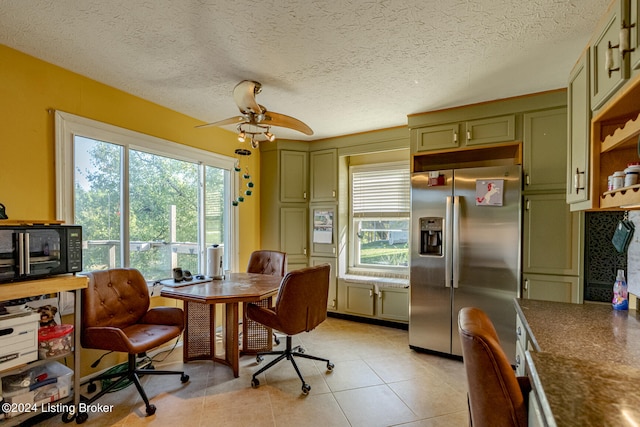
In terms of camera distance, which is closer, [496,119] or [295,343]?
[496,119]

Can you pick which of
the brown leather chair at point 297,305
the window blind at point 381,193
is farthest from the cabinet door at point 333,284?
the brown leather chair at point 297,305

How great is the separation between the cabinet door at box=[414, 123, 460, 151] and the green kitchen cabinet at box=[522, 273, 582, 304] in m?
1.43

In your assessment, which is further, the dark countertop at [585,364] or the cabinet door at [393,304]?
the cabinet door at [393,304]

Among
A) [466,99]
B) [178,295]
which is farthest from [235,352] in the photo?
[466,99]

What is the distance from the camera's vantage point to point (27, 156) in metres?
2.09

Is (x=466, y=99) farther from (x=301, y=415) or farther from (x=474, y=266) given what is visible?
(x=301, y=415)

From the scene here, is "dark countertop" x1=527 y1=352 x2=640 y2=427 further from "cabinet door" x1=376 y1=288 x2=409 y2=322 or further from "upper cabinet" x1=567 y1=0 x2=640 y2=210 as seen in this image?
"cabinet door" x1=376 y1=288 x2=409 y2=322

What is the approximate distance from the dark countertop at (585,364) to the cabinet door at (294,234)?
9.46 feet

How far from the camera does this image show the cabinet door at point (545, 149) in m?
2.59

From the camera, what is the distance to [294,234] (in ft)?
13.9

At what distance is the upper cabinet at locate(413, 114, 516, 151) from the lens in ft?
9.21

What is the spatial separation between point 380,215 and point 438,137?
1284 mm

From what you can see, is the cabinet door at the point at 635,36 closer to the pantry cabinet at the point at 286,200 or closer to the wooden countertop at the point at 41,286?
the wooden countertop at the point at 41,286

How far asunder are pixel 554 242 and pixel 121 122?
398 cm
